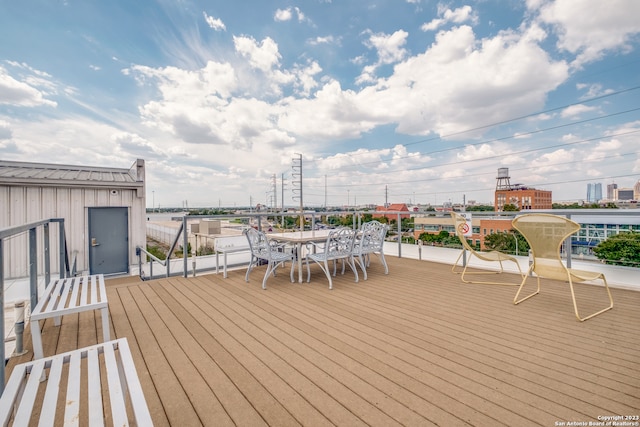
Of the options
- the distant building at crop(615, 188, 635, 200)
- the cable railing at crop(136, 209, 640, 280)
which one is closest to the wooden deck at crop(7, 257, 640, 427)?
the cable railing at crop(136, 209, 640, 280)

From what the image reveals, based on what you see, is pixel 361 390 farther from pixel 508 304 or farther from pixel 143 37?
pixel 143 37

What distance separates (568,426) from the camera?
1.37m

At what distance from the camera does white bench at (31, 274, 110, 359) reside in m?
1.78

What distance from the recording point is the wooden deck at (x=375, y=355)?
150 centimetres

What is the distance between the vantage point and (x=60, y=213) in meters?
6.48

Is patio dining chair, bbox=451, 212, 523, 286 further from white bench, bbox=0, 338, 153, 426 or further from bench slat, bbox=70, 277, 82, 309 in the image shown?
bench slat, bbox=70, 277, 82, 309

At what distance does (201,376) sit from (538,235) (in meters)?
3.50

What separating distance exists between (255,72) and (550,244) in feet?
39.0

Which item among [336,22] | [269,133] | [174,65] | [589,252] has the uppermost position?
[336,22]

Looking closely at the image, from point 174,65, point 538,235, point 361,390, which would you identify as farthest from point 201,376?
point 174,65

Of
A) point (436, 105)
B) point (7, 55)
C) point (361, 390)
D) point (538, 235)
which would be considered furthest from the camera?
point (436, 105)

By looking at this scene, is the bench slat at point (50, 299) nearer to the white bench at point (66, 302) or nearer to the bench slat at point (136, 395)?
the white bench at point (66, 302)

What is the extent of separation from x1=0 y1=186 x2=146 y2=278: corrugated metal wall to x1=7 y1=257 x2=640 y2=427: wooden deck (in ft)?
14.3

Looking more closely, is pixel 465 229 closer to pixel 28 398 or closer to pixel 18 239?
pixel 28 398
